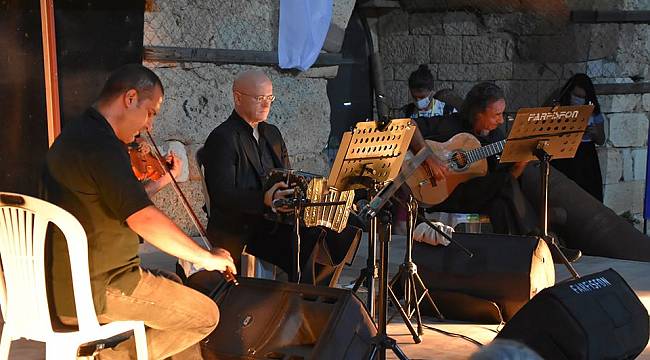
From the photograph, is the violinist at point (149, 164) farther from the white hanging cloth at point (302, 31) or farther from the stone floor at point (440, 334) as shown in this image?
the white hanging cloth at point (302, 31)

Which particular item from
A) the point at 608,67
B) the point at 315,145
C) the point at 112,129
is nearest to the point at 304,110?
the point at 315,145

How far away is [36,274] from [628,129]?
795 centimetres

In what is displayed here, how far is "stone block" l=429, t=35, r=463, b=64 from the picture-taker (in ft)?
34.6

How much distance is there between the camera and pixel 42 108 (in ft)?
22.3

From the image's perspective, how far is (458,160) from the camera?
257 inches

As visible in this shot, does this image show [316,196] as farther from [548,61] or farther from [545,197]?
[548,61]

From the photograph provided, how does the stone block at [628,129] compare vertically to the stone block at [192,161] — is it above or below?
above

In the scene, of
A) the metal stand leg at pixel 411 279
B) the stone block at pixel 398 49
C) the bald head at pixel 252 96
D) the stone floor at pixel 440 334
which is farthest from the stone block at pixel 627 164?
the bald head at pixel 252 96

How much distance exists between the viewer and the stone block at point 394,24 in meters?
10.9

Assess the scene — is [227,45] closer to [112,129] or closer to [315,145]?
[315,145]

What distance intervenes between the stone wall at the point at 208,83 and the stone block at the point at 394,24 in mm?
2686

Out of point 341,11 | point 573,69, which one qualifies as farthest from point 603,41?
point 341,11

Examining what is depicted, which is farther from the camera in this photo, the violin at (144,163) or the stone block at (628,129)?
the stone block at (628,129)

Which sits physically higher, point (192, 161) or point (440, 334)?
point (192, 161)
